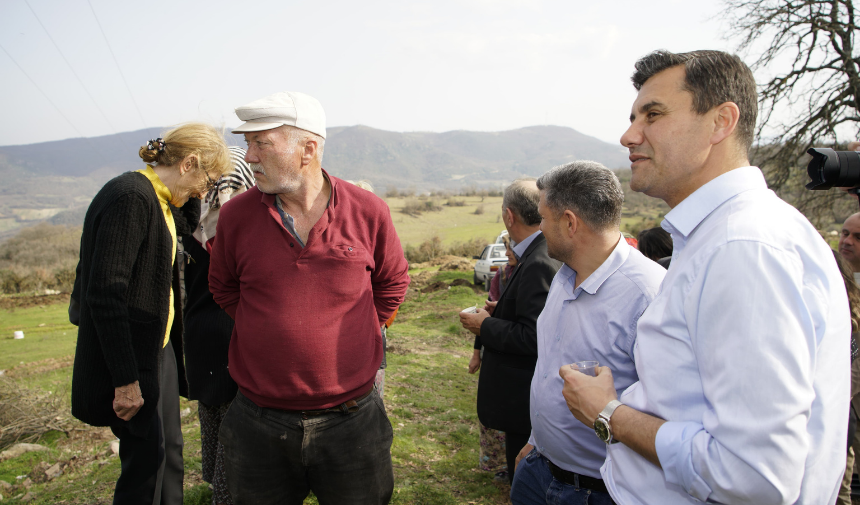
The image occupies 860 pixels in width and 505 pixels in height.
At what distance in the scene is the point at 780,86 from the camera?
14359mm

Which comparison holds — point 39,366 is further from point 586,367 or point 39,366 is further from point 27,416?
point 586,367

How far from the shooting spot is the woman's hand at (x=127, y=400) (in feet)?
7.96

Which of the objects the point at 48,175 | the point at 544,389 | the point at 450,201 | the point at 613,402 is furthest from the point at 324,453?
the point at 48,175

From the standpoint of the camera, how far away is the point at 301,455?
2246mm

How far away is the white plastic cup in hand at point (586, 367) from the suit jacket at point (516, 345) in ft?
3.54

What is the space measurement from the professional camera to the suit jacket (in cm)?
136

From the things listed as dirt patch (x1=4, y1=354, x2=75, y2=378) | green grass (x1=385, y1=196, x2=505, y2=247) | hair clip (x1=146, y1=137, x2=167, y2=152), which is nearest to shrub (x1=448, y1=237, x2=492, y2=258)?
green grass (x1=385, y1=196, x2=505, y2=247)

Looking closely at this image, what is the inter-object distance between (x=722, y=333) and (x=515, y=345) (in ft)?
5.85

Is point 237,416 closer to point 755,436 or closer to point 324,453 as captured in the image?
point 324,453

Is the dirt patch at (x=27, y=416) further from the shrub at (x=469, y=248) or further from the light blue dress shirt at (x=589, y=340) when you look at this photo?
the shrub at (x=469, y=248)

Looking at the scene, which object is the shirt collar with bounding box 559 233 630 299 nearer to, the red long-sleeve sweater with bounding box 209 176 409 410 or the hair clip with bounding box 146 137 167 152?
the red long-sleeve sweater with bounding box 209 176 409 410

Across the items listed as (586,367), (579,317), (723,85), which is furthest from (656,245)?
(723,85)

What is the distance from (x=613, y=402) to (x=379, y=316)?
1.66 meters

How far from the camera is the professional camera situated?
69.0 inches
